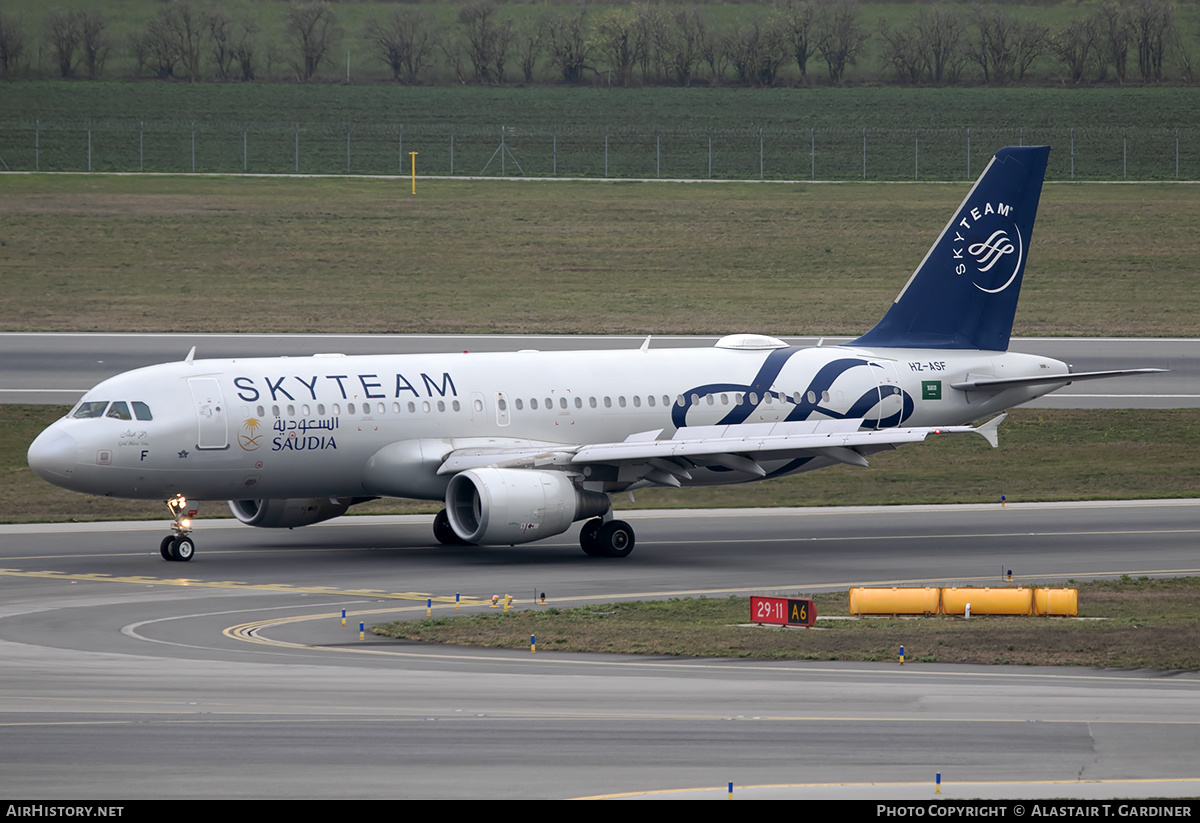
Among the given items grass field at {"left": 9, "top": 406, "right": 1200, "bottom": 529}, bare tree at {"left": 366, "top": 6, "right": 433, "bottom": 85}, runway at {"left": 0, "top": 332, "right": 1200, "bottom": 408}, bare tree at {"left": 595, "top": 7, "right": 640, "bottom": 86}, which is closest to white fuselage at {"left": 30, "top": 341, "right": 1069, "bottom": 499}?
grass field at {"left": 9, "top": 406, "right": 1200, "bottom": 529}

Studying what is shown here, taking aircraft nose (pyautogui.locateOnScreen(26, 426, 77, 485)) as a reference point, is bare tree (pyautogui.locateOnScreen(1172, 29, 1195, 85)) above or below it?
above

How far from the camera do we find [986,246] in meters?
46.8

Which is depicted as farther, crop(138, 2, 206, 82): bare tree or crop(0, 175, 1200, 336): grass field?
crop(138, 2, 206, 82): bare tree

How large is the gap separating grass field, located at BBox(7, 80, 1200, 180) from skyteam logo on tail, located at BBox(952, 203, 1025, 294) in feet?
217

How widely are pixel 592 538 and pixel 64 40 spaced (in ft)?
402

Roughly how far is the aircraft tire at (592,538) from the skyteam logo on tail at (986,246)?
13.9 meters

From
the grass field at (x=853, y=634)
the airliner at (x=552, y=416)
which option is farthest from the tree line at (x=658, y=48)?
the grass field at (x=853, y=634)

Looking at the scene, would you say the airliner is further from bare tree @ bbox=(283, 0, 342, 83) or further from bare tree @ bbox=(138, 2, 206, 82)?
bare tree @ bbox=(138, 2, 206, 82)

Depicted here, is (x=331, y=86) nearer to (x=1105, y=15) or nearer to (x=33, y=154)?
(x=33, y=154)

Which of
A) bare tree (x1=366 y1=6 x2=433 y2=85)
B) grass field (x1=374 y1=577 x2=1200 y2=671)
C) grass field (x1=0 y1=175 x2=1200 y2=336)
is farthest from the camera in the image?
bare tree (x1=366 y1=6 x2=433 y2=85)

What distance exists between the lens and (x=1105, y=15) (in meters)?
151

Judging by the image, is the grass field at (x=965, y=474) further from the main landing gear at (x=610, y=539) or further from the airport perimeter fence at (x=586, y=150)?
the airport perimeter fence at (x=586, y=150)

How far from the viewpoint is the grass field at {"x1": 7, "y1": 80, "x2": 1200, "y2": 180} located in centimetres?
11438
